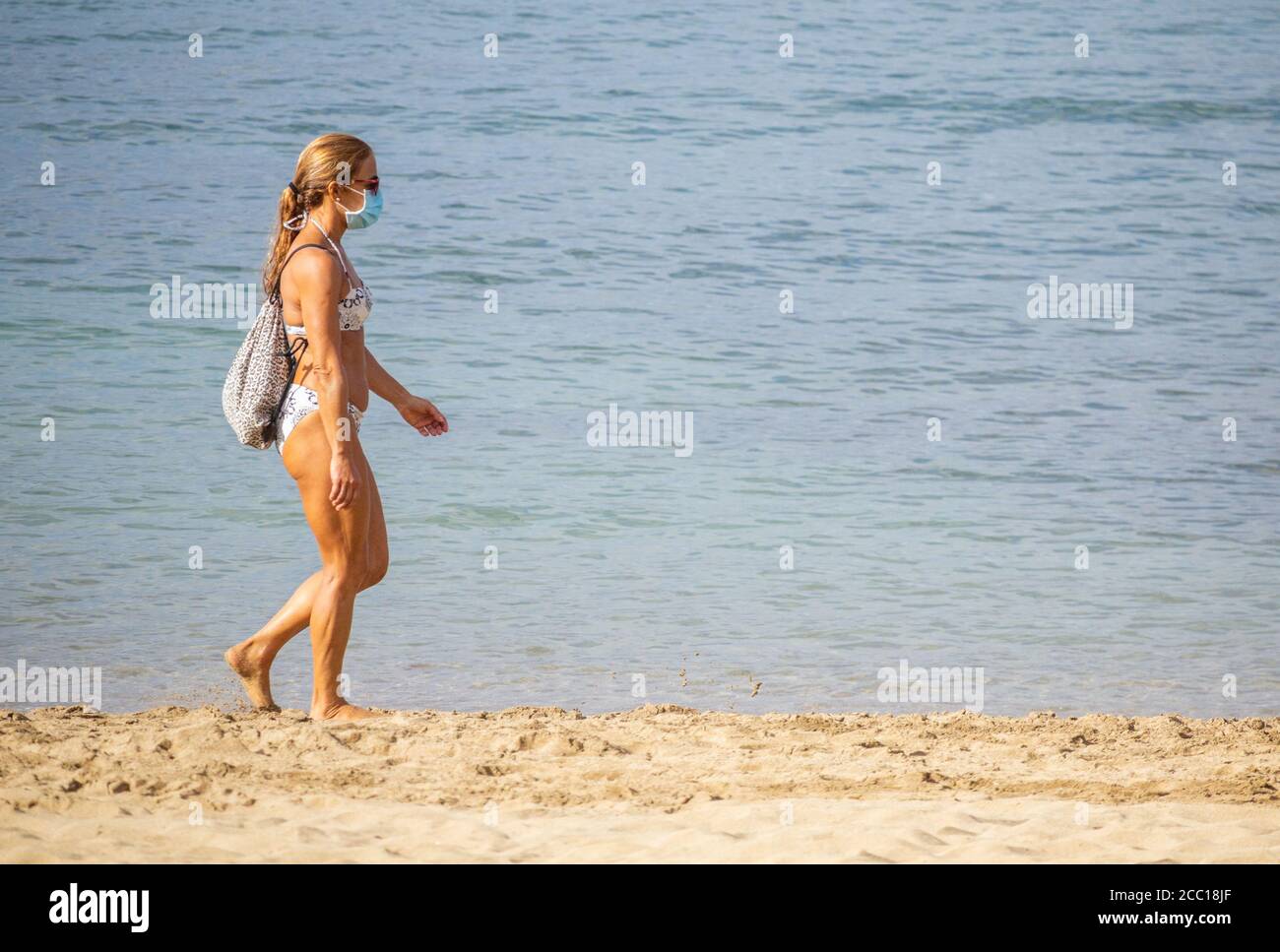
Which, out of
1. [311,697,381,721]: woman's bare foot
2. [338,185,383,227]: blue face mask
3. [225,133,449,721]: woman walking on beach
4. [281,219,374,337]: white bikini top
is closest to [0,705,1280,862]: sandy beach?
[311,697,381,721]: woman's bare foot

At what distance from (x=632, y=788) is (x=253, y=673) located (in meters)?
1.37

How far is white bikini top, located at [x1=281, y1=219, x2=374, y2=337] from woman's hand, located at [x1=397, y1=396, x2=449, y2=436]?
1.29ft

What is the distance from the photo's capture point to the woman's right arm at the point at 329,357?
14.7 feet

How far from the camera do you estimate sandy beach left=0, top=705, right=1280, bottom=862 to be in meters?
3.78

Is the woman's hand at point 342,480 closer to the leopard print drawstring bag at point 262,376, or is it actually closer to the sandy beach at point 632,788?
the leopard print drawstring bag at point 262,376

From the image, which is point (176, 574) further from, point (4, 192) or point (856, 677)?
point (4, 192)

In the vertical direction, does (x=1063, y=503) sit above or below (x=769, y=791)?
above

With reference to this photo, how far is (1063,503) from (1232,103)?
14.1 m

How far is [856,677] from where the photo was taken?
605 centimetres

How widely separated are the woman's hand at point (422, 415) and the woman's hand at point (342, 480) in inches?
21.5

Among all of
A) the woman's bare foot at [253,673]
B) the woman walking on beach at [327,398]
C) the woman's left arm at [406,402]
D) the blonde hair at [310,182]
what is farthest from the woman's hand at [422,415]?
the woman's bare foot at [253,673]
